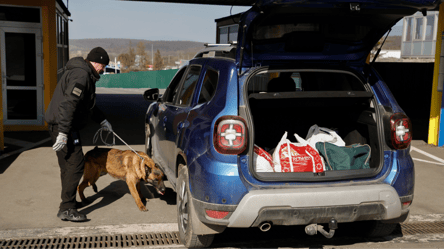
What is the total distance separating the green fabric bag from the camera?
421 cm

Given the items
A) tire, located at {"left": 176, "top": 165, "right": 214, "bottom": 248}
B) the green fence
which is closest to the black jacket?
tire, located at {"left": 176, "top": 165, "right": 214, "bottom": 248}

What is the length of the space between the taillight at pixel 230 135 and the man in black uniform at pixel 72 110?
180 cm

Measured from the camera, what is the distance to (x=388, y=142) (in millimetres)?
3992

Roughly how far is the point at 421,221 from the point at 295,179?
2.36 meters

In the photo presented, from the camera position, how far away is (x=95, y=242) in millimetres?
4492

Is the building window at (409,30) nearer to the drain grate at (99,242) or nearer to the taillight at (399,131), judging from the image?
the taillight at (399,131)

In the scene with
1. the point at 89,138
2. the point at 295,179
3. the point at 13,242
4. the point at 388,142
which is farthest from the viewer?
the point at 89,138

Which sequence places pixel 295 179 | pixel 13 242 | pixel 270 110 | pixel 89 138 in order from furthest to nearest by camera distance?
1. pixel 89 138
2. pixel 270 110
3. pixel 13 242
4. pixel 295 179

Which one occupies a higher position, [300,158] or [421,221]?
[300,158]

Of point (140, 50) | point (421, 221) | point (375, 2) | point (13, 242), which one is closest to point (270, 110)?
point (375, 2)

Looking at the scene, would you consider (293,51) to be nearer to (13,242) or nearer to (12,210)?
(13,242)

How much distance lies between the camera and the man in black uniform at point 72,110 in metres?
4.71

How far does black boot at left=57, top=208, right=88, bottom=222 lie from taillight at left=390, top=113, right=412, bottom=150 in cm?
323

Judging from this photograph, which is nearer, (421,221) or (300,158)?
(300,158)
